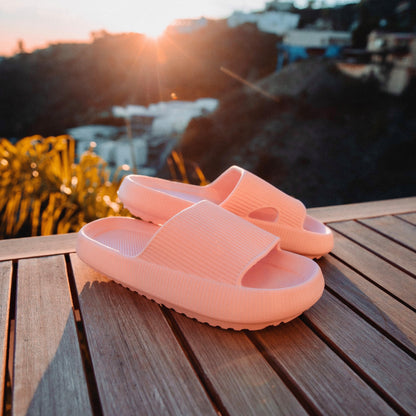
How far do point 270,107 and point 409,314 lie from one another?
71.8ft

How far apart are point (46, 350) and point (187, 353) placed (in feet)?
0.90

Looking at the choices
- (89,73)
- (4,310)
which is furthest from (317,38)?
(4,310)

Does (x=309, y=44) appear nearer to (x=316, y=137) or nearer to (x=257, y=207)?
(x=316, y=137)

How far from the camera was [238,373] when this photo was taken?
0.73m

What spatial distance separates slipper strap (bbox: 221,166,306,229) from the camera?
108cm

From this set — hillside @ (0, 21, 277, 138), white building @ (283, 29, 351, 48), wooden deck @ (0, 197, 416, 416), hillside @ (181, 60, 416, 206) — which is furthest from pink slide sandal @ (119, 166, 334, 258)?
white building @ (283, 29, 351, 48)

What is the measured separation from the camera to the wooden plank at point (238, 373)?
26.0 inches

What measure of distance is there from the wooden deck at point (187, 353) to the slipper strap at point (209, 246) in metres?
0.13

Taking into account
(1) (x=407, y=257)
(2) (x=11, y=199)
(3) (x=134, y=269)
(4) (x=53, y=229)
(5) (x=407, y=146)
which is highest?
(3) (x=134, y=269)

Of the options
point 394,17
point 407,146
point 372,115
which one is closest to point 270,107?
point 372,115

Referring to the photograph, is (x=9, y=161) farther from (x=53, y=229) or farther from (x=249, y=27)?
(x=249, y=27)

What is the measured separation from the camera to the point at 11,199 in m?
2.27

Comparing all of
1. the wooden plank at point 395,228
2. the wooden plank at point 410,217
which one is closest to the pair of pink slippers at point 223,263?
the wooden plank at point 395,228

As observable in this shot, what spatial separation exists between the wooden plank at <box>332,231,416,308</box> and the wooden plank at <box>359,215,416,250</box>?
0.18 meters
